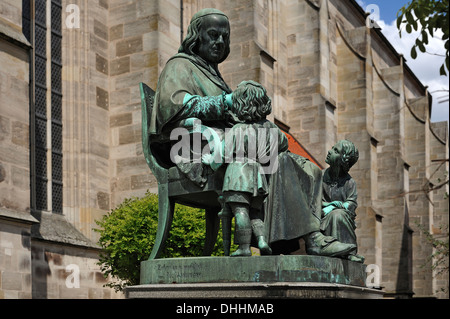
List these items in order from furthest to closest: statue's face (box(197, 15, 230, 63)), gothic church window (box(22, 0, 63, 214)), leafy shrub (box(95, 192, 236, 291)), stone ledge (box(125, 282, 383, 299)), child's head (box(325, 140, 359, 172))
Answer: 1. gothic church window (box(22, 0, 63, 214))
2. leafy shrub (box(95, 192, 236, 291))
3. child's head (box(325, 140, 359, 172))
4. statue's face (box(197, 15, 230, 63))
5. stone ledge (box(125, 282, 383, 299))

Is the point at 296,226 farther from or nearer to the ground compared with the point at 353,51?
nearer to the ground

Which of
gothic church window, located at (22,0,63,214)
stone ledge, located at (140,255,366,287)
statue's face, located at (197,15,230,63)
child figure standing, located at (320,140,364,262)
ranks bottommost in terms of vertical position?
stone ledge, located at (140,255,366,287)

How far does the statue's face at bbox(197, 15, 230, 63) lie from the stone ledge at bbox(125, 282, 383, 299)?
191cm

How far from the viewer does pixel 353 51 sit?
2667cm

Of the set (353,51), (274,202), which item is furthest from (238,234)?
(353,51)

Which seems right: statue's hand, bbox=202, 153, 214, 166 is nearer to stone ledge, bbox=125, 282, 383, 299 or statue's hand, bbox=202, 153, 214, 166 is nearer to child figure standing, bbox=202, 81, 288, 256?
child figure standing, bbox=202, 81, 288, 256

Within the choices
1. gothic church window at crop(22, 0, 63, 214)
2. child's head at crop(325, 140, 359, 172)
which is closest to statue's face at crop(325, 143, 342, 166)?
child's head at crop(325, 140, 359, 172)

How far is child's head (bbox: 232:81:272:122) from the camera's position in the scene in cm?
508

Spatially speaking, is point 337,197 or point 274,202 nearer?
point 274,202

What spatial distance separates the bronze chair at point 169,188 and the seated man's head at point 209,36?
21.8 inches

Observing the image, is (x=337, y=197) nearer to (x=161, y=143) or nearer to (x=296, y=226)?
(x=296, y=226)

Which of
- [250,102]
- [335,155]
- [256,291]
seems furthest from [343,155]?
[256,291]
